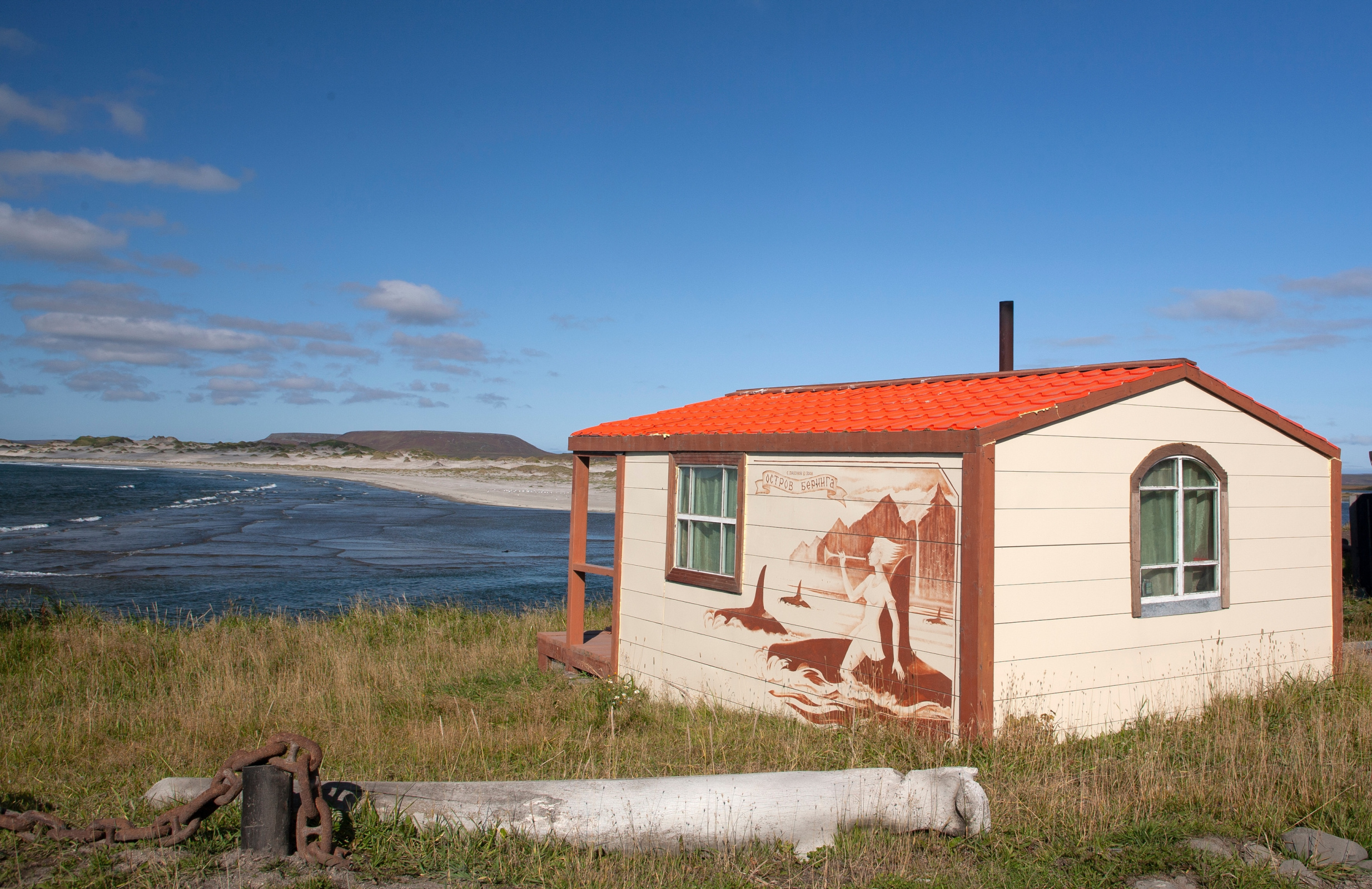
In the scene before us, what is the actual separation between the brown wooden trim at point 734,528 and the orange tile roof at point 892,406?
24cm

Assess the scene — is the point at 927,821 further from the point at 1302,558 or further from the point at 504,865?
the point at 1302,558

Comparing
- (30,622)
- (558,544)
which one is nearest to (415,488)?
(558,544)

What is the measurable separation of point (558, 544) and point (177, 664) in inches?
873

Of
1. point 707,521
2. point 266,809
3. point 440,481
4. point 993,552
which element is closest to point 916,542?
point 993,552

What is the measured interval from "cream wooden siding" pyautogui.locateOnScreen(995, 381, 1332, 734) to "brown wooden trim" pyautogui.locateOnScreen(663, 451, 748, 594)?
2.42 meters

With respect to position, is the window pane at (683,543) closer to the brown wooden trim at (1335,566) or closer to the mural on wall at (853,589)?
the mural on wall at (853,589)

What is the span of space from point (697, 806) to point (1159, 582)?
14.8 feet

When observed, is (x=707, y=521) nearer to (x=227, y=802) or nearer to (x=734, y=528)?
(x=734, y=528)

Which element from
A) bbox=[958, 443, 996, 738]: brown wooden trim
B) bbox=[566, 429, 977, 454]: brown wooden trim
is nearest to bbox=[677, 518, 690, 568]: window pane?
bbox=[566, 429, 977, 454]: brown wooden trim

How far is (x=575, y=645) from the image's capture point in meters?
10.1

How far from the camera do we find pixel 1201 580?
24.0 feet

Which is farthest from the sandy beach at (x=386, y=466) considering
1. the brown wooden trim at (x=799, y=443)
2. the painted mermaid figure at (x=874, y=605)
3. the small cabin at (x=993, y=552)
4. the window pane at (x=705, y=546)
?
the painted mermaid figure at (x=874, y=605)

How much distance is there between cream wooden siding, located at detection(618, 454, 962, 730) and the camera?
21.5 ft

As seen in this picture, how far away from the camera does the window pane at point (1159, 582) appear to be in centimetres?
694
